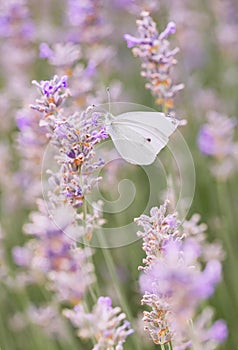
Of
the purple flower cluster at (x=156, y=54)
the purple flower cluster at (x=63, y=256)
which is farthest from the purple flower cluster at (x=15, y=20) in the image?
the purple flower cluster at (x=63, y=256)

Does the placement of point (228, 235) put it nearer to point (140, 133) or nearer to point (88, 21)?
point (88, 21)

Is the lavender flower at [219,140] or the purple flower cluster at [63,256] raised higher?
the lavender flower at [219,140]

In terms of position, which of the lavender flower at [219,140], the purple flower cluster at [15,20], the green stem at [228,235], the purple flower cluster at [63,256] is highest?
the purple flower cluster at [15,20]

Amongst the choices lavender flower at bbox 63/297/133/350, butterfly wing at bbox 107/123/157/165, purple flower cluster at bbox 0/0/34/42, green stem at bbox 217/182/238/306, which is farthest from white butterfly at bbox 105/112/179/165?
purple flower cluster at bbox 0/0/34/42

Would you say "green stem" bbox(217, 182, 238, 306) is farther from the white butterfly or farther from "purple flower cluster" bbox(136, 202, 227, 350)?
"purple flower cluster" bbox(136, 202, 227, 350)

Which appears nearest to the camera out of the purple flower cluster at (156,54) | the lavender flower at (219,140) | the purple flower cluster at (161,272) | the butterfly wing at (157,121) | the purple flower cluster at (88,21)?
the purple flower cluster at (161,272)

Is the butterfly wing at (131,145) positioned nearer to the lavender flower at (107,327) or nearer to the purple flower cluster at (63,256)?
the purple flower cluster at (63,256)

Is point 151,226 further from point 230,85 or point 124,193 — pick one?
point 230,85
